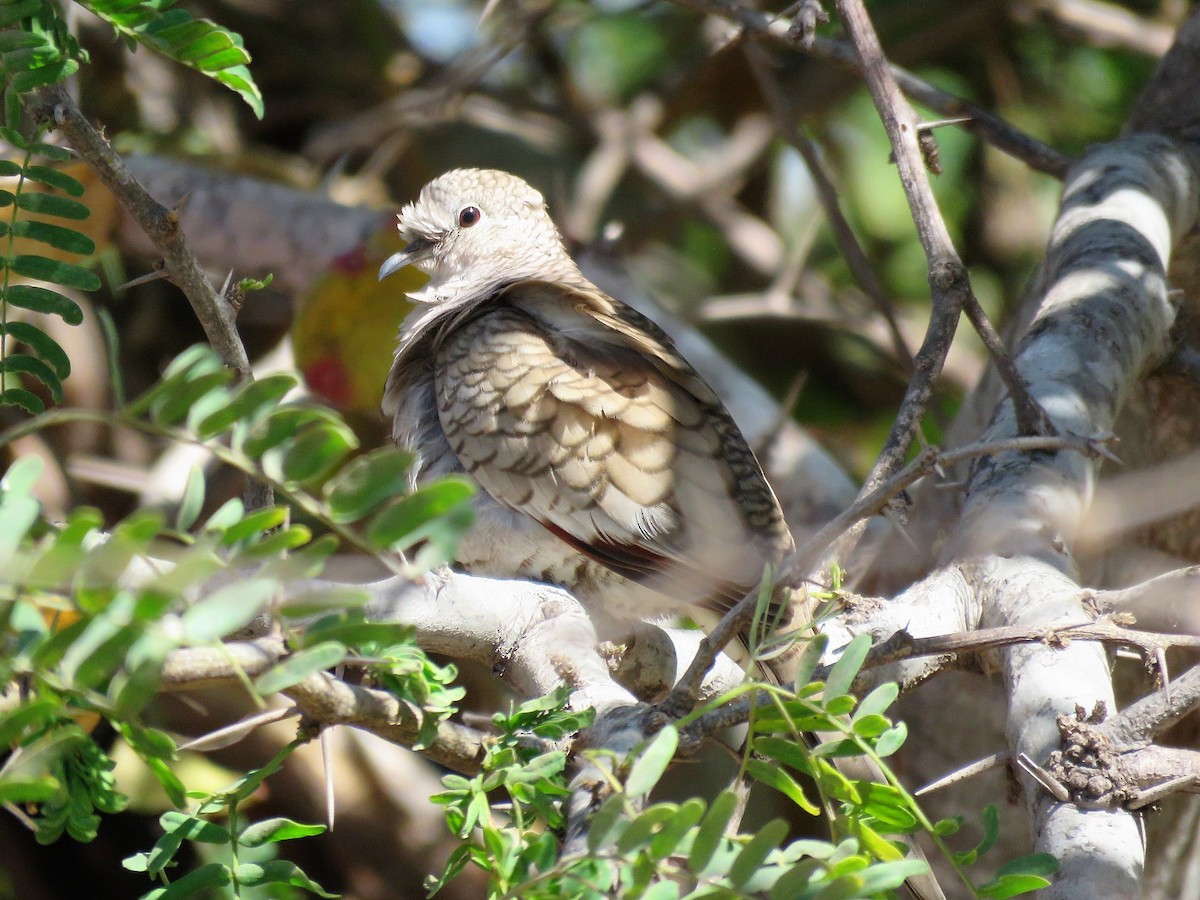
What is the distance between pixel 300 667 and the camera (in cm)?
110

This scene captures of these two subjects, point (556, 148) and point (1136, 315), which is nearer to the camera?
point (1136, 315)

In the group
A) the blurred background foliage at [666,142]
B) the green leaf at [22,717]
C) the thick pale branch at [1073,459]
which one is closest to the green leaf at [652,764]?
the green leaf at [22,717]

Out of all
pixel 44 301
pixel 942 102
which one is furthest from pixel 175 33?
pixel 942 102

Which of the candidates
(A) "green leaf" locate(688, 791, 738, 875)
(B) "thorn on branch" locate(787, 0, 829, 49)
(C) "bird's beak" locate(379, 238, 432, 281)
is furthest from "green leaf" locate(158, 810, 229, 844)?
(C) "bird's beak" locate(379, 238, 432, 281)

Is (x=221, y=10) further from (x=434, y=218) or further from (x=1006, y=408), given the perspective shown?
(x=1006, y=408)

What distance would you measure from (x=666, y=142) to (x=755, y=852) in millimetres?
5563

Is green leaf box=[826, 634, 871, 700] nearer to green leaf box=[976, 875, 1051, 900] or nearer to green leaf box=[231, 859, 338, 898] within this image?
green leaf box=[976, 875, 1051, 900]

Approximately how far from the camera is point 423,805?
417cm

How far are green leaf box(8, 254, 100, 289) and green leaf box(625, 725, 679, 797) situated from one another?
1.14m

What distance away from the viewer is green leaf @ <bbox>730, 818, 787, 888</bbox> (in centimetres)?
119

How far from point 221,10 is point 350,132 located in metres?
0.80

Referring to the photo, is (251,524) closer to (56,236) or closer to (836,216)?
(56,236)

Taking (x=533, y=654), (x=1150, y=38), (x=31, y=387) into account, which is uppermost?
(x=1150, y=38)

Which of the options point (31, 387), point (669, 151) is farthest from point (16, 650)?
point (669, 151)
